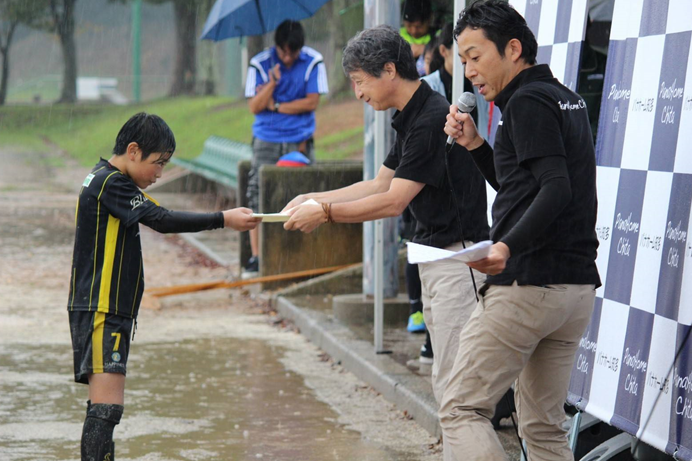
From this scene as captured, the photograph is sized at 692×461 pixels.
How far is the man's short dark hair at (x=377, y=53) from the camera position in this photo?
15.2ft

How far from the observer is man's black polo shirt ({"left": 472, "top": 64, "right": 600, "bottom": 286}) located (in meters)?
3.46

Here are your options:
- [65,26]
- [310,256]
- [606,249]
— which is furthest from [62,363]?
[65,26]

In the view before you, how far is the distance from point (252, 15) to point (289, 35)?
762mm

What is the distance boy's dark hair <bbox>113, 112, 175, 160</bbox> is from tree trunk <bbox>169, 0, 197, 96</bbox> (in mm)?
39686

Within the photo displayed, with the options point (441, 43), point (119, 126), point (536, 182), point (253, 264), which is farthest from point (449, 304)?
point (119, 126)

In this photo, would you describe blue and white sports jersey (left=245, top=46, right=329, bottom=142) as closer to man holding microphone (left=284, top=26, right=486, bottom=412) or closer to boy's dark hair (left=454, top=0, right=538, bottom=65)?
man holding microphone (left=284, top=26, right=486, bottom=412)

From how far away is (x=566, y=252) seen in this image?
3.59 metres

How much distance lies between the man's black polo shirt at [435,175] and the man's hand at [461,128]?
0.55 metres

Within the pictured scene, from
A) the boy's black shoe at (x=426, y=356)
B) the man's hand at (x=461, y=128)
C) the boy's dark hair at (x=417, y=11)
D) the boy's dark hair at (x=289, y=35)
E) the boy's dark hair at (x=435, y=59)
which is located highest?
the boy's dark hair at (x=417, y=11)

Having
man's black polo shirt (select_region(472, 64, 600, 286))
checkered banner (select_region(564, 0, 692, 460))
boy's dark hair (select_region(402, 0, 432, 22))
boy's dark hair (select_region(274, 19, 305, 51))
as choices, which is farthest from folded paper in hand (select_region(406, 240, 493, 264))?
boy's dark hair (select_region(274, 19, 305, 51))

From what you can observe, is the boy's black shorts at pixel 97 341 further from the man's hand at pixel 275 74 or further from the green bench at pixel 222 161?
the green bench at pixel 222 161

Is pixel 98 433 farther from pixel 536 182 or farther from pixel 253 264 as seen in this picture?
pixel 253 264

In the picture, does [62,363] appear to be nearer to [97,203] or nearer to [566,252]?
[97,203]

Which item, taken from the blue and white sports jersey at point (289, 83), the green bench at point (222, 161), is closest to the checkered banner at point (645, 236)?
the blue and white sports jersey at point (289, 83)
